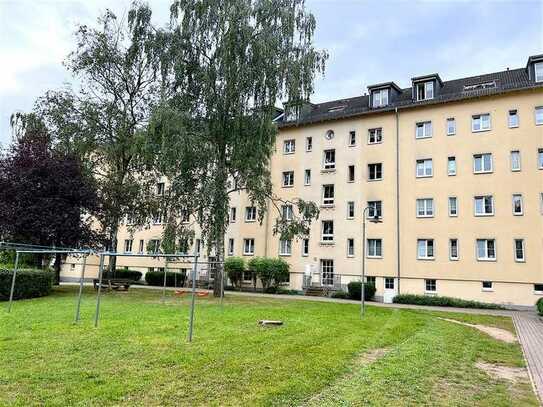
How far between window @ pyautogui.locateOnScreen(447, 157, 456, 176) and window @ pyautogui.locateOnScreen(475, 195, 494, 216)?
7.78 feet

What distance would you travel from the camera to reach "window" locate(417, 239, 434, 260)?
30.5 meters


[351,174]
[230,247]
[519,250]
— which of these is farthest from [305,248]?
[519,250]

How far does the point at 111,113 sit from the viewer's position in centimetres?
2791

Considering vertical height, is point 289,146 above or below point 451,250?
above

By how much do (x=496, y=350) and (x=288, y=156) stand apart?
2830 centimetres

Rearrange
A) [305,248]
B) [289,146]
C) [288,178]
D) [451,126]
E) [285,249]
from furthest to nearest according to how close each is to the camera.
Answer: [289,146] < [288,178] < [285,249] < [305,248] < [451,126]

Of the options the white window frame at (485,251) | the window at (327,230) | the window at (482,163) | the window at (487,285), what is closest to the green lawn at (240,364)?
the window at (487,285)

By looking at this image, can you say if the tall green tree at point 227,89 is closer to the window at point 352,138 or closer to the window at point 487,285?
the window at point 352,138

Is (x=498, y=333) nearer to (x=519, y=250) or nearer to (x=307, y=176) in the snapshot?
(x=519, y=250)

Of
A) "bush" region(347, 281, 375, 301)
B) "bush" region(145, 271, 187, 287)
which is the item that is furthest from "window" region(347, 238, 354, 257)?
"bush" region(145, 271, 187, 287)

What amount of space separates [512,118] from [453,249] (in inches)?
365

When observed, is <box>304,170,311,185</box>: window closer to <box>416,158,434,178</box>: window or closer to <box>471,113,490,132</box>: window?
<box>416,158,434,178</box>: window

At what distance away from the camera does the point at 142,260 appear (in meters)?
45.4

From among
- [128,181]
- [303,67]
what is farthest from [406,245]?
[128,181]
